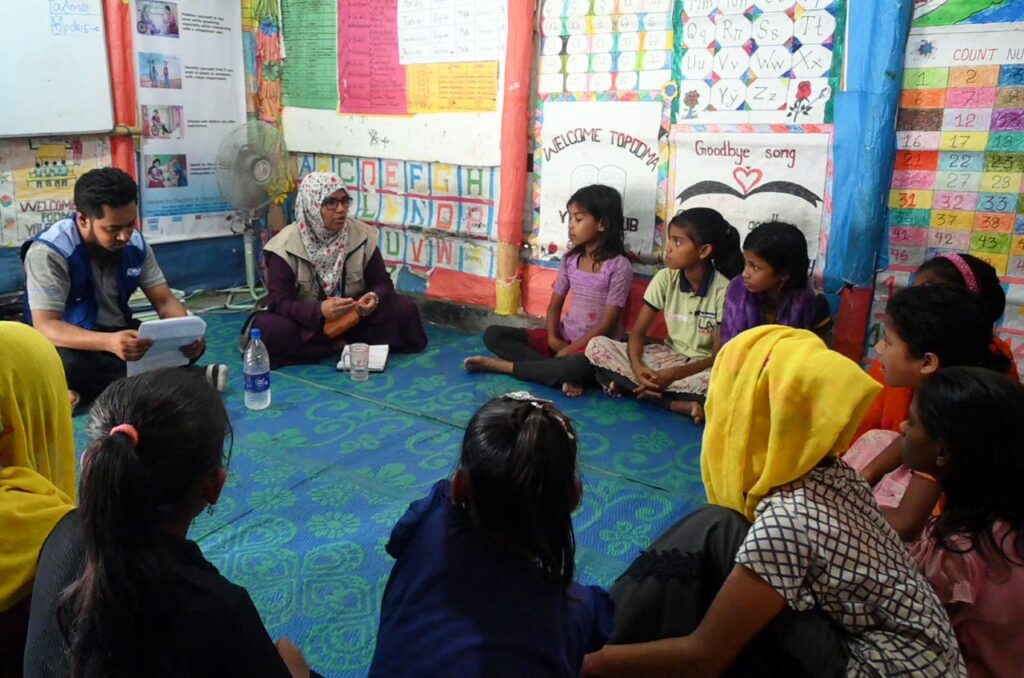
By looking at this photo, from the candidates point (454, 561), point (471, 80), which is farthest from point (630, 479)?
point (471, 80)

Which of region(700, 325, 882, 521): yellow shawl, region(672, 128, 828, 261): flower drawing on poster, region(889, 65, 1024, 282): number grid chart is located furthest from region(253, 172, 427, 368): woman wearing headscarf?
region(700, 325, 882, 521): yellow shawl

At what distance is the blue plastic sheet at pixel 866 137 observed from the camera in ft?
10.2

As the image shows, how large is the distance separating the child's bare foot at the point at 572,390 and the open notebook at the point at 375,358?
0.91 metres

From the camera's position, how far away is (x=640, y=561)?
1577 millimetres

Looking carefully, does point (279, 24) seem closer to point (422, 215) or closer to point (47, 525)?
point (422, 215)

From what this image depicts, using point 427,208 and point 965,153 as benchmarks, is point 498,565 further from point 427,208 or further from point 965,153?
point 427,208

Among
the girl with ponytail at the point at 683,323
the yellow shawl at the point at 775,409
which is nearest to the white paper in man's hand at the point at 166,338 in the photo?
the girl with ponytail at the point at 683,323

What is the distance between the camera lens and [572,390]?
3.62 m

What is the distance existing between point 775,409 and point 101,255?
9.50ft

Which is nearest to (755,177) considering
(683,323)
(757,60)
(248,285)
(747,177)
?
(747,177)

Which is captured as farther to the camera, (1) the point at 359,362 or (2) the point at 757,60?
(1) the point at 359,362

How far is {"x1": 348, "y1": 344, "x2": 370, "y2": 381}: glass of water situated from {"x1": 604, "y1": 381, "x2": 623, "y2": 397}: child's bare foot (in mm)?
1137

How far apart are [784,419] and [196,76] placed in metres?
4.87

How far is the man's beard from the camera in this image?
3.22 metres
